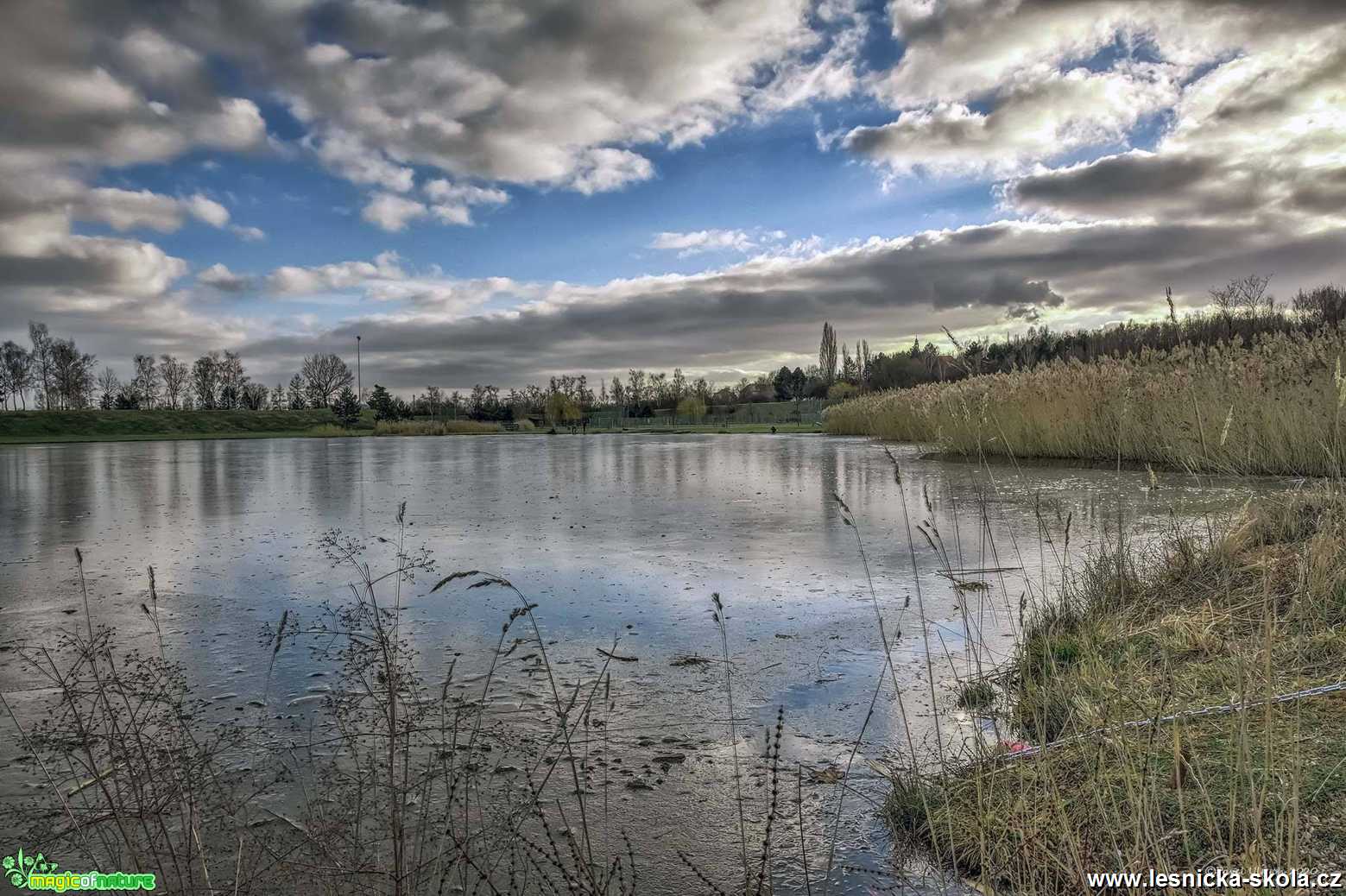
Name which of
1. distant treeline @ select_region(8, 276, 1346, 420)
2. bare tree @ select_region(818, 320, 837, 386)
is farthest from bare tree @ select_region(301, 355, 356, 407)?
bare tree @ select_region(818, 320, 837, 386)

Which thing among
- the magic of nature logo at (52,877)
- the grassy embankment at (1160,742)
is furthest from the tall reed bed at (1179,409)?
the magic of nature logo at (52,877)

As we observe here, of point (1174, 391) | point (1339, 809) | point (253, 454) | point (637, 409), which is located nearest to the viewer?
point (1339, 809)

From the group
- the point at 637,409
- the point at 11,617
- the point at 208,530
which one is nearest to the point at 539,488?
the point at 208,530

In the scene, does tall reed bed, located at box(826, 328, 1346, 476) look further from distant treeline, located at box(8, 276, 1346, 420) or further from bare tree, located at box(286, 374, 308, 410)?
bare tree, located at box(286, 374, 308, 410)

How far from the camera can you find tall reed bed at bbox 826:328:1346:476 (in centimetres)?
700

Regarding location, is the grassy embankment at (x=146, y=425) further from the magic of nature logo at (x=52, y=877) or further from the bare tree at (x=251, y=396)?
the magic of nature logo at (x=52, y=877)

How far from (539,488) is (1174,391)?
7.98 meters

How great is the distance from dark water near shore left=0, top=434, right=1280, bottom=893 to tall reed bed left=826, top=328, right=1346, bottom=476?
54cm

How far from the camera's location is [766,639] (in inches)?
127

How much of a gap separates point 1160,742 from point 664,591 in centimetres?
253

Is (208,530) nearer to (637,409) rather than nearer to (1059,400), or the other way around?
(1059,400)

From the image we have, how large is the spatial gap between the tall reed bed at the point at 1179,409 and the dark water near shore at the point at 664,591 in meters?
0.54

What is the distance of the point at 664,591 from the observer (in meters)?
4.11

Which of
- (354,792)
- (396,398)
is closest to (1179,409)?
(354,792)
